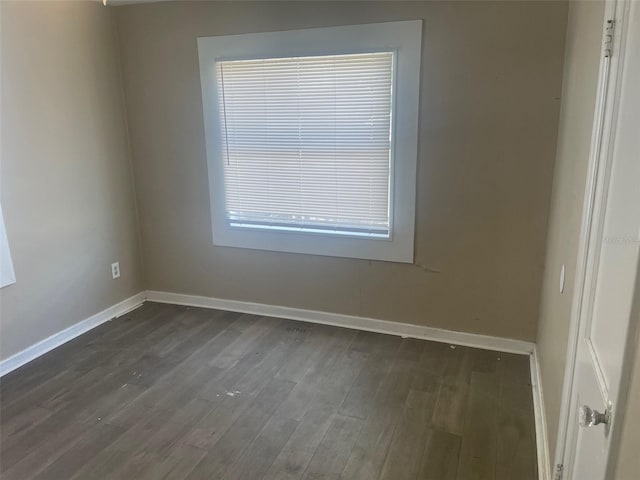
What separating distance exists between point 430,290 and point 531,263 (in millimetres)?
654

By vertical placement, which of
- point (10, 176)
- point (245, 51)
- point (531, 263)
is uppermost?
point (245, 51)

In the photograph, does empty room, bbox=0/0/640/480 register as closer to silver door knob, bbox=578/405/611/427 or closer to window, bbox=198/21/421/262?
window, bbox=198/21/421/262

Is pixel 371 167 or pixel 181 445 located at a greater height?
pixel 371 167

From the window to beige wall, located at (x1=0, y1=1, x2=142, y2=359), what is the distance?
2.48 ft

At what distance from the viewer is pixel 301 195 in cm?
332

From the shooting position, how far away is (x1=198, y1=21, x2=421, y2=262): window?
115 inches

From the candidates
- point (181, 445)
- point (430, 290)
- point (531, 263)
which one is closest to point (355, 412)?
point (181, 445)

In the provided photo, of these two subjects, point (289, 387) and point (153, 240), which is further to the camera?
point (153, 240)

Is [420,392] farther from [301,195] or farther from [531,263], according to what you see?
[301,195]

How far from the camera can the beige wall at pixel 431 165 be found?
2.70 meters

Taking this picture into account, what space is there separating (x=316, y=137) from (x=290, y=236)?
A: 738 millimetres

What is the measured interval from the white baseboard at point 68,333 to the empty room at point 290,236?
15 mm

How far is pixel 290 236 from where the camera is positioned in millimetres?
3420

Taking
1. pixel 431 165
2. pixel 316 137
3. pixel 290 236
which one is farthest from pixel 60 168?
pixel 431 165
